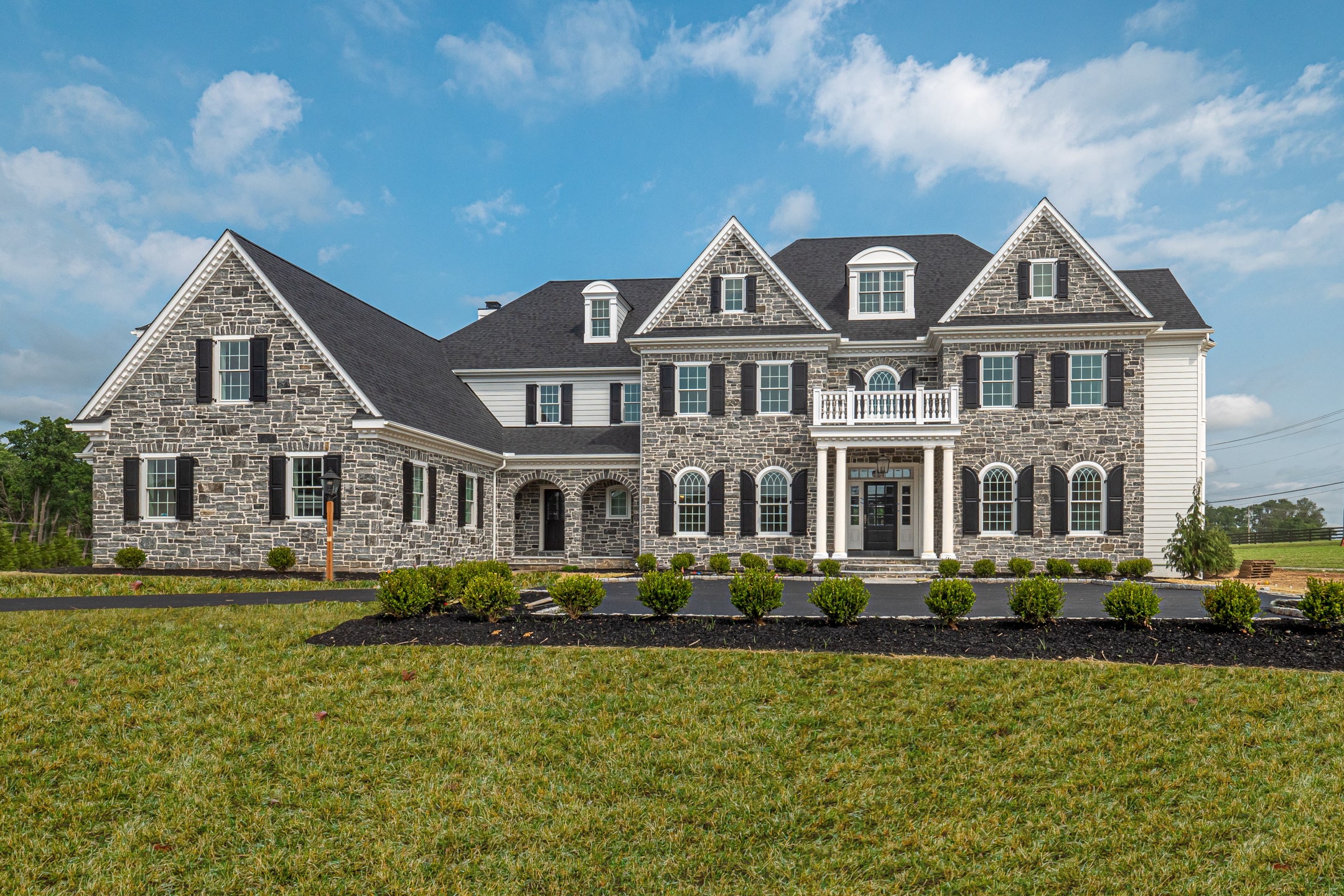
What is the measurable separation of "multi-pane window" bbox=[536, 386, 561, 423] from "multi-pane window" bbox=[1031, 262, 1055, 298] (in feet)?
48.5

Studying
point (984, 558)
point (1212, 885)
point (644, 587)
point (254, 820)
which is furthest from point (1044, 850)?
point (984, 558)

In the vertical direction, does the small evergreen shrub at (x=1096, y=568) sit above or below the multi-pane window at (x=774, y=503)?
below

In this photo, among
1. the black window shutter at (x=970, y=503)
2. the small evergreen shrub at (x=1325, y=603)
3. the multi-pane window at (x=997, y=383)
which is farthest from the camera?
the multi-pane window at (x=997, y=383)

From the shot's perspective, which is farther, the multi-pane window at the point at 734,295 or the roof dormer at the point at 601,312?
the roof dormer at the point at 601,312

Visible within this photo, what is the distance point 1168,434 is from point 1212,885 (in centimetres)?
2231

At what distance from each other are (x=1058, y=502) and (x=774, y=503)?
769 cm

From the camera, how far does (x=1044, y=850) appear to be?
5.57m

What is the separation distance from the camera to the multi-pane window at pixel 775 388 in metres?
24.8

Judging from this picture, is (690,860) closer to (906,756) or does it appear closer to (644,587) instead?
(906,756)

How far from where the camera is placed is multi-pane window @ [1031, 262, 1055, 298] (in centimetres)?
2388

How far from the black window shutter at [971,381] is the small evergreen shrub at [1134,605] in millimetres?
13305

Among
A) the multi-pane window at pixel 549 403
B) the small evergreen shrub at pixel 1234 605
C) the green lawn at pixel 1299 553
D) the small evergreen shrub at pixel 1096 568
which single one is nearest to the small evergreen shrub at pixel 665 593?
the small evergreen shrub at pixel 1234 605

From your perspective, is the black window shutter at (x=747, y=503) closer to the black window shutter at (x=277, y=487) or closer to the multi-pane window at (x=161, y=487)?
the black window shutter at (x=277, y=487)

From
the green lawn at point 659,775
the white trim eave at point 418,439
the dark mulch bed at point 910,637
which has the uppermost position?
the white trim eave at point 418,439
